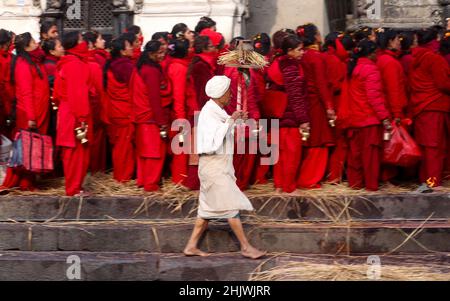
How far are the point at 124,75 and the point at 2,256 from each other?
7.84 ft

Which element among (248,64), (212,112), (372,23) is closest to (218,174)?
(212,112)

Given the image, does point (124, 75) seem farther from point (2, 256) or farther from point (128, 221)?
point (2, 256)

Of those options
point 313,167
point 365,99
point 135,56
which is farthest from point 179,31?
point 365,99

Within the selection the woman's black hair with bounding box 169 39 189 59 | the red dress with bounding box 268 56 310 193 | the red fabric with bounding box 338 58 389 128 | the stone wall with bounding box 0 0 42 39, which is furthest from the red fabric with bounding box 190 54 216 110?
the stone wall with bounding box 0 0 42 39

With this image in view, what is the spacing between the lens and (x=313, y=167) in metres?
10.6

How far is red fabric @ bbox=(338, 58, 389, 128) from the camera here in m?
10.3

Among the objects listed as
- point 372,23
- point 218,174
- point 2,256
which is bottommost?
point 2,256

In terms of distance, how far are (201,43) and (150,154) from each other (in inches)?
51.1

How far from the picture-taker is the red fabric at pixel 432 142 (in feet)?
34.4

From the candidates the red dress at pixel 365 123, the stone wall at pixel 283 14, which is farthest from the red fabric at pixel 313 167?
the stone wall at pixel 283 14

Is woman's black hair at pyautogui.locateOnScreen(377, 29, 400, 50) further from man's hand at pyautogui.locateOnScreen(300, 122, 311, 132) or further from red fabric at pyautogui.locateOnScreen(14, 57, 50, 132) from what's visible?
red fabric at pyautogui.locateOnScreen(14, 57, 50, 132)

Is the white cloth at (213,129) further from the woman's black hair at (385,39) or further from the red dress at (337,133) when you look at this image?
the woman's black hair at (385,39)

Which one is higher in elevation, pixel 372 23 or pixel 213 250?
A: pixel 372 23

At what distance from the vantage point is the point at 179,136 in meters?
10.6
